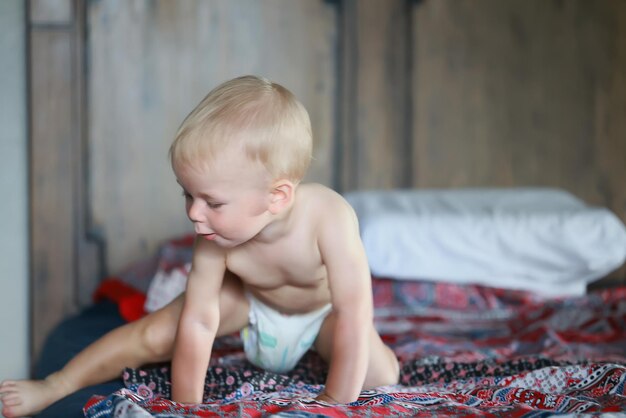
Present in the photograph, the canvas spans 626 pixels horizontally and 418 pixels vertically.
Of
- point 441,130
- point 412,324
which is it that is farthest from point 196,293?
point 441,130

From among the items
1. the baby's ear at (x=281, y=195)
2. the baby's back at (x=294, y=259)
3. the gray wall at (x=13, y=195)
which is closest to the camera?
the baby's ear at (x=281, y=195)

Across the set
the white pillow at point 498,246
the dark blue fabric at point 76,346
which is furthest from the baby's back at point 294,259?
the white pillow at point 498,246

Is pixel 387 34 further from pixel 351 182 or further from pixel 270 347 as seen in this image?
pixel 270 347

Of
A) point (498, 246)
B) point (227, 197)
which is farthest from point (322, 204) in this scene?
point (498, 246)

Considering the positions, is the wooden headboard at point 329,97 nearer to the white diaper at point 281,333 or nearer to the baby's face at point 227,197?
the white diaper at point 281,333

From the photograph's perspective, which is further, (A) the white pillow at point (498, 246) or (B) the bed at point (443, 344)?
(A) the white pillow at point (498, 246)

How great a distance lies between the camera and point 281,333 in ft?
4.56

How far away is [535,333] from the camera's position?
1771 millimetres

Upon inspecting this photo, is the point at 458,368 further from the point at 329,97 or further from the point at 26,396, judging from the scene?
the point at 329,97

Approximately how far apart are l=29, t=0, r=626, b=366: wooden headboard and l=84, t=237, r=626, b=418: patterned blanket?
2.20ft

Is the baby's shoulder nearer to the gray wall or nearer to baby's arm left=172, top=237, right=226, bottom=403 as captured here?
baby's arm left=172, top=237, right=226, bottom=403

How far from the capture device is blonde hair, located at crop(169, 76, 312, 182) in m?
1.09

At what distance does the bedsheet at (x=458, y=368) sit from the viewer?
1069mm

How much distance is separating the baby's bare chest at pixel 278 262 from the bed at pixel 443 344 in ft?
0.53
